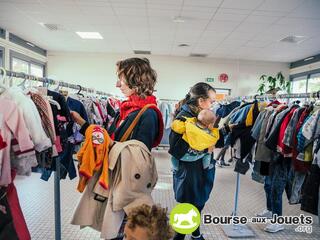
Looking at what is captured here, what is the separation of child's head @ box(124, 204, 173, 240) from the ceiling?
381 centimetres

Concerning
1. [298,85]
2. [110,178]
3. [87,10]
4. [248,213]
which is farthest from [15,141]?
[298,85]

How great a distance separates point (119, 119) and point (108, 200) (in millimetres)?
423

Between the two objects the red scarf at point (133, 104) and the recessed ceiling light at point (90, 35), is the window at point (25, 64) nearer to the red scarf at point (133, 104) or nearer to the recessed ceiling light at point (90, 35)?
the recessed ceiling light at point (90, 35)

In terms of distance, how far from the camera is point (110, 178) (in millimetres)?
1252

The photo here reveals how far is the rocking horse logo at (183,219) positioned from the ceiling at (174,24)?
11.7 ft

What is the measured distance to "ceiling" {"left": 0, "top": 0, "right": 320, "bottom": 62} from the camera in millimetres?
4328

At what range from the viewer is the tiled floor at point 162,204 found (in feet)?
8.33

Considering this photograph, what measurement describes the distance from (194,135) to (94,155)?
880 mm

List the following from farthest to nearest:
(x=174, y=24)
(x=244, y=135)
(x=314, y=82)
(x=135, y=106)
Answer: (x=314, y=82), (x=174, y=24), (x=244, y=135), (x=135, y=106)

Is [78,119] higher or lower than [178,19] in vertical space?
lower

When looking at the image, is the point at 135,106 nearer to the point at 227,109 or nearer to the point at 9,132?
the point at 9,132

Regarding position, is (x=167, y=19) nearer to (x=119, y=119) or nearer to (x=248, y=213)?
(x=248, y=213)

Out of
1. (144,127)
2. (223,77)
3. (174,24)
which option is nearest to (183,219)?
(144,127)

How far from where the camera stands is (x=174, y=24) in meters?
5.32
